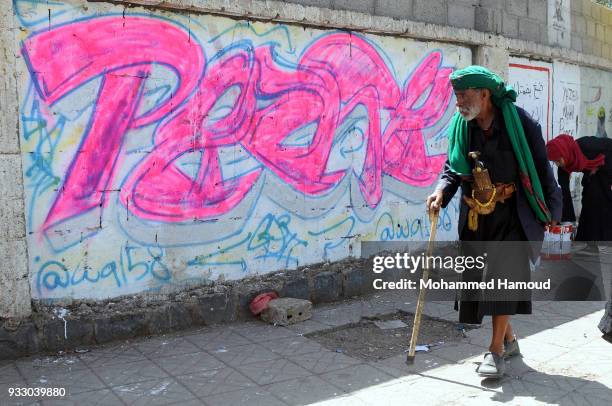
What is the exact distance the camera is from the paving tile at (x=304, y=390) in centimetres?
358

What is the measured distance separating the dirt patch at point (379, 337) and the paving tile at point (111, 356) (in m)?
1.29

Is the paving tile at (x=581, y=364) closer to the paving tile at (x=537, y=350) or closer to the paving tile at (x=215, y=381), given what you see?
the paving tile at (x=537, y=350)

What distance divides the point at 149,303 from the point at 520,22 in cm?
574

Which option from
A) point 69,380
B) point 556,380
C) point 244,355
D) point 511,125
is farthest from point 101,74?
point 556,380

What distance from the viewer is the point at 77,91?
428cm

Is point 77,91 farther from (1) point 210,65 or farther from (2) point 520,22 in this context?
(2) point 520,22

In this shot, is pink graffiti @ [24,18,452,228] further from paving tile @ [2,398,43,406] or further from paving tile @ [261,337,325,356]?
paving tile @ [2,398,43,406]

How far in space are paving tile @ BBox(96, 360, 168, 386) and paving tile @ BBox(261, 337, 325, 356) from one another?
84 cm

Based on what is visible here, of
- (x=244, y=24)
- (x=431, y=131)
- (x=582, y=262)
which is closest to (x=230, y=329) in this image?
(x=244, y=24)

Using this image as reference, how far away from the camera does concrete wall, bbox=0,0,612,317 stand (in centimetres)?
419

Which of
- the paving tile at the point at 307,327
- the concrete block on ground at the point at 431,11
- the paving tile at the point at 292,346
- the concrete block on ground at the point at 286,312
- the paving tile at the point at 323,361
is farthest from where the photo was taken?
the concrete block on ground at the point at 431,11

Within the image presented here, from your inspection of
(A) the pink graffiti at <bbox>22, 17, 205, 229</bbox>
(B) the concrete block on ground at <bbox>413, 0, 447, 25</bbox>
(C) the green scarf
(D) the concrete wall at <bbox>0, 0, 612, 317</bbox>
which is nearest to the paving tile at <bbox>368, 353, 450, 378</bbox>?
(C) the green scarf

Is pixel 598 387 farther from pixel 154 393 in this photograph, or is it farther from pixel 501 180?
pixel 154 393

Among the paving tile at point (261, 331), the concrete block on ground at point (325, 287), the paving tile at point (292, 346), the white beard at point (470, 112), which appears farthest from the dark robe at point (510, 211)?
the concrete block on ground at point (325, 287)
